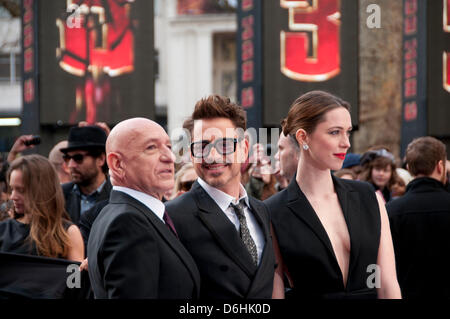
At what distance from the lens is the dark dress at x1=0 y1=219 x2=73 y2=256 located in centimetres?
413

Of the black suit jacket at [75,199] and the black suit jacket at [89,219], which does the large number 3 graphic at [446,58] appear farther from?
the black suit jacket at [89,219]

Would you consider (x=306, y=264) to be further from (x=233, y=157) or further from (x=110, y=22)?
(x=110, y=22)


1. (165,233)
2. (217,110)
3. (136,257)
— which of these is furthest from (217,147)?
(136,257)

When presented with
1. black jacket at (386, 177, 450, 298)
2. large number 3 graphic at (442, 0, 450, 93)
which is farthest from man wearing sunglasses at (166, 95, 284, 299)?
large number 3 graphic at (442, 0, 450, 93)

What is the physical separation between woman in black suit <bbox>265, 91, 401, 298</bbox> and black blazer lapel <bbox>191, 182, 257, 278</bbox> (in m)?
0.38

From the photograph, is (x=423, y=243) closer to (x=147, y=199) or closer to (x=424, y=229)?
(x=424, y=229)

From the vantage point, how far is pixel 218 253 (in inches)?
115

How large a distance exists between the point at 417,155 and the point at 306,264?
7.03 ft

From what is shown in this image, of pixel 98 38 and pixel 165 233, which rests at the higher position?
pixel 98 38

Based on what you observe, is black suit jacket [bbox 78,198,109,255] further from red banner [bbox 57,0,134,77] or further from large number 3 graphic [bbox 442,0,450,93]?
large number 3 graphic [bbox 442,0,450,93]

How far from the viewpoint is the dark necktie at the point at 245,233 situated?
303cm

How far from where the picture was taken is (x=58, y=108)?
10375mm

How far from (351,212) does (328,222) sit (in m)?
0.13
